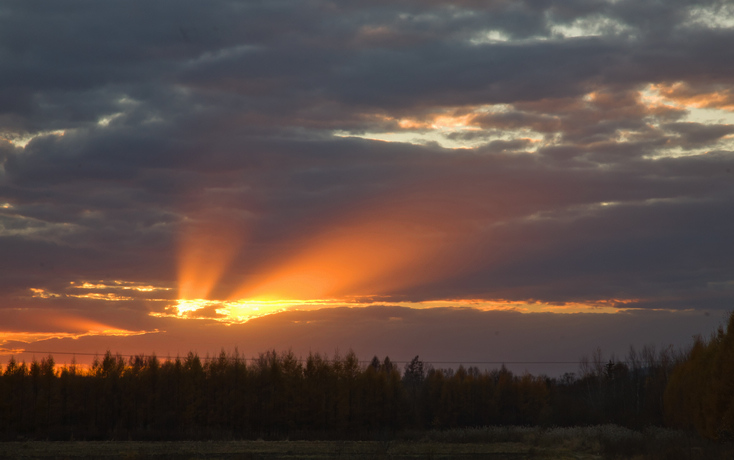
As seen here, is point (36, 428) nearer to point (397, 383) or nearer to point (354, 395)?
point (354, 395)

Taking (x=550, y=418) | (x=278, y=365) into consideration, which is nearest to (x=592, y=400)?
(x=550, y=418)

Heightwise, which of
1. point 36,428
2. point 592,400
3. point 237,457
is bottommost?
point 592,400

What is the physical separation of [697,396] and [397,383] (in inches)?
1345

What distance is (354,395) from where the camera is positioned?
238 feet

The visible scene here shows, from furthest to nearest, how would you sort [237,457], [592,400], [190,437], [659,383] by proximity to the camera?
[592,400] < [659,383] < [190,437] < [237,457]

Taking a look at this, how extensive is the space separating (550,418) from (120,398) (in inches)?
2037

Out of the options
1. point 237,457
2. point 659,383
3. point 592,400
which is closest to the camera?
point 237,457

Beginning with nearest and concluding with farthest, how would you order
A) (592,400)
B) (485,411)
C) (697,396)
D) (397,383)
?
1. (697,396)
2. (397,383)
3. (485,411)
4. (592,400)

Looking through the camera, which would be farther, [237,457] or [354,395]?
[354,395]

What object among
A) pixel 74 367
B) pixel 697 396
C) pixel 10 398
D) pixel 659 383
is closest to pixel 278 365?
pixel 74 367

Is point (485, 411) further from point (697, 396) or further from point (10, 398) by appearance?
point (10, 398)

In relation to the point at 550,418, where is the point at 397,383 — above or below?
above

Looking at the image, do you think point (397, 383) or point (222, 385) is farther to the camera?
point (397, 383)

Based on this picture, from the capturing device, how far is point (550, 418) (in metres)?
83.7
